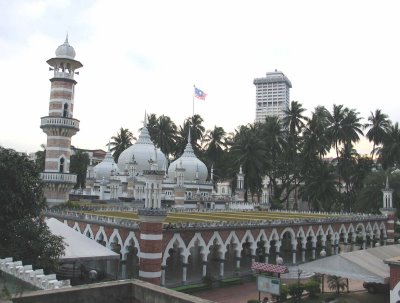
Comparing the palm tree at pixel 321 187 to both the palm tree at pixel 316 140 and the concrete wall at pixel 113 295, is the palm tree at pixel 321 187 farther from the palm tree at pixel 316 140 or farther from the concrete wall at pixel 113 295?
the concrete wall at pixel 113 295

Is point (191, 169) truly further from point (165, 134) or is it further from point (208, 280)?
point (208, 280)

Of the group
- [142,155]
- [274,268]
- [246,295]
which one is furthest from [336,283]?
[142,155]

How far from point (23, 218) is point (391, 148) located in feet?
168

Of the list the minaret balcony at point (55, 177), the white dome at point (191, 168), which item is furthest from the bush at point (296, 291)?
the white dome at point (191, 168)

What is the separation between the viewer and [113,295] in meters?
9.00

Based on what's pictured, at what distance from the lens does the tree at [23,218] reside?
19.0 m

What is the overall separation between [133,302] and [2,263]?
8.83 metres

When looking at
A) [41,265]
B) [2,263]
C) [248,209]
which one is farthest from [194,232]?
[248,209]

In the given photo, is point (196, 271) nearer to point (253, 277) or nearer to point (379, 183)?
point (253, 277)

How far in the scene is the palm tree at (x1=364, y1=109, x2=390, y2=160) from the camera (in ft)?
207

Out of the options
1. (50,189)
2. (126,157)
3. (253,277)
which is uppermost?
(126,157)

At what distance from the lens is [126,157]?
2507 inches

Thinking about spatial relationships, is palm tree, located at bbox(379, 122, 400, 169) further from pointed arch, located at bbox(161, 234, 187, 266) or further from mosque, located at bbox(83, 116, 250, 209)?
pointed arch, located at bbox(161, 234, 187, 266)

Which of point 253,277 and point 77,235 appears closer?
point 77,235
